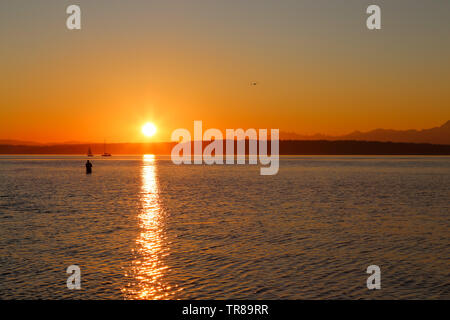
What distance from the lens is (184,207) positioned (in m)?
42.8

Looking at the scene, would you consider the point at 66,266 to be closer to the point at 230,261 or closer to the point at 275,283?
the point at 230,261

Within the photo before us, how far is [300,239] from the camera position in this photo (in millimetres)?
25484

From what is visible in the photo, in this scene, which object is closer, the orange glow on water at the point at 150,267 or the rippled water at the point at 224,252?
the orange glow on water at the point at 150,267

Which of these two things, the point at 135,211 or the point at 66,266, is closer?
the point at 66,266

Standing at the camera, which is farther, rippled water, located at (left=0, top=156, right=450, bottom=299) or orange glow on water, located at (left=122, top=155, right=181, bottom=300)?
rippled water, located at (left=0, top=156, right=450, bottom=299)

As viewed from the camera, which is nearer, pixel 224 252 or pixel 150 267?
pixel 150 267

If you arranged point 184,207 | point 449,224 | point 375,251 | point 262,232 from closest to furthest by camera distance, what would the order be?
point 375,251 < point 262,232 < point 449,224 < point 184,207
